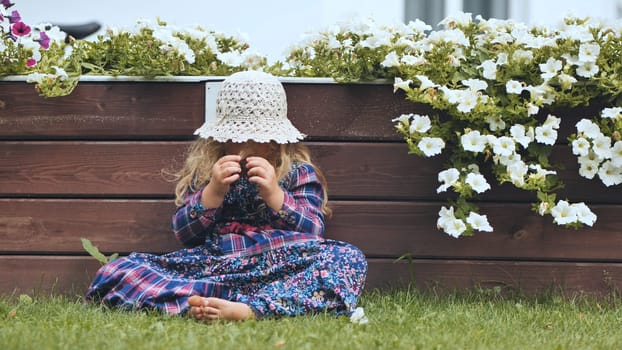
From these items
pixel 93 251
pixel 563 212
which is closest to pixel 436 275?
pixel 563 212

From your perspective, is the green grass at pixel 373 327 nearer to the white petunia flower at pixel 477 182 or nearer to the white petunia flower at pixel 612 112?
the white petunia flower at pixel 477 182

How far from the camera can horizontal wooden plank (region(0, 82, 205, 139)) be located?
3.23m

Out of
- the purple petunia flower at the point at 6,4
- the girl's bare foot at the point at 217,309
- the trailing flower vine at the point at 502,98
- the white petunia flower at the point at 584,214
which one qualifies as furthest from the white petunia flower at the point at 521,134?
the purple petunia flower at the point at 6,4

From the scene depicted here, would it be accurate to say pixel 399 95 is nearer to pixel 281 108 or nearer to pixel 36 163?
pixel 281 108

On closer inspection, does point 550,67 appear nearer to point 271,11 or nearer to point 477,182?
point 477,182

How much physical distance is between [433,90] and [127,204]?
1007 millimetres

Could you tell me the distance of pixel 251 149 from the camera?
308 cm

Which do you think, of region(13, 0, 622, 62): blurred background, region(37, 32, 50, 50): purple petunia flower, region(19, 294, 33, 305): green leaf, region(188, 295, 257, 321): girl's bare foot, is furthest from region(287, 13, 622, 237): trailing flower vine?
region(13, 0, 622, 62): blurred background

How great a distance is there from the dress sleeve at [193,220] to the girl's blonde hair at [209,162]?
5cm

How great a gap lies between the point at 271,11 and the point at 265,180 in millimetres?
1870

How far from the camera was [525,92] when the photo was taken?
3164 millimetres

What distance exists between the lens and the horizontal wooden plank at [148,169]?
3221mm

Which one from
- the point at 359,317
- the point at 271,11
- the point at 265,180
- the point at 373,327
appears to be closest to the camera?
the point at 373,327

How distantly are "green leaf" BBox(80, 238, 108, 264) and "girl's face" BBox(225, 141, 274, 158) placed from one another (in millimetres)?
513
